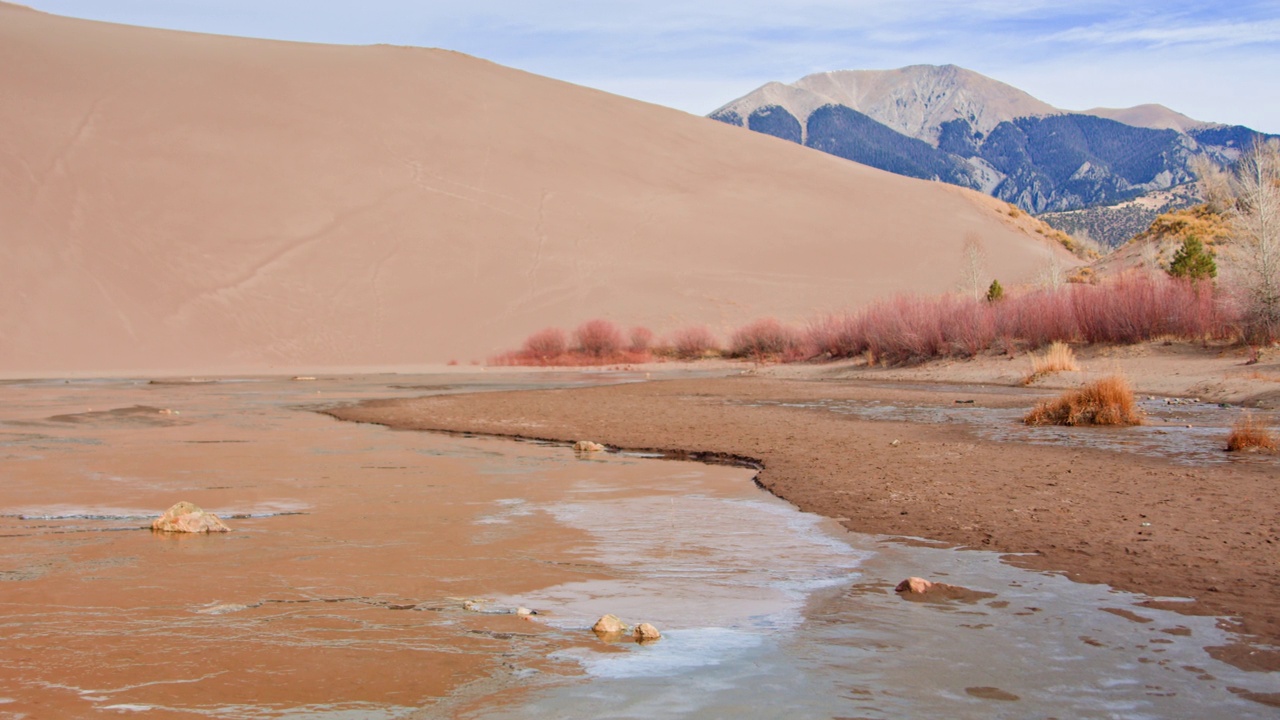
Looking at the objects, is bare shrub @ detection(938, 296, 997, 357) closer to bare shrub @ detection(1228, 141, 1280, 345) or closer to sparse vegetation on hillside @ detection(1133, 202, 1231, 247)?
bare shrub @ detection(1228, 141, 1280, 345)

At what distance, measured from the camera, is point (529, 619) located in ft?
16.2

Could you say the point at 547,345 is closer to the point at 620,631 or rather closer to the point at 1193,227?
the point at 1193,227

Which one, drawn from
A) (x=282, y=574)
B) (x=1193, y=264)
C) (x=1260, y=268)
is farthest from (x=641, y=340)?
(x=282, y=574)

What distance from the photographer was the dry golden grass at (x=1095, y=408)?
40.3 feet

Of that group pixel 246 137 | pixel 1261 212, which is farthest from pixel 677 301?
pixel 1261 212

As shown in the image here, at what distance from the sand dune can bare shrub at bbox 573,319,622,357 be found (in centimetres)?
436

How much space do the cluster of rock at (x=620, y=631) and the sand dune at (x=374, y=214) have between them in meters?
30.2

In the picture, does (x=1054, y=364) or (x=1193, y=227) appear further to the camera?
(x=1193, y=227)

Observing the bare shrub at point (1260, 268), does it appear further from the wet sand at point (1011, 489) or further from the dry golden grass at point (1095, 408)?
the dry golden grass at point (1095, 408)

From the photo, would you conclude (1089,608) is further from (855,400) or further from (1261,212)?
(1261,212)

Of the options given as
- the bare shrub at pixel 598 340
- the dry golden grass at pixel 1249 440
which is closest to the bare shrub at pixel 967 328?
the bare shrub at pixel 598 340

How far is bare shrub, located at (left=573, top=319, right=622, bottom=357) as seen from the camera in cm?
3431

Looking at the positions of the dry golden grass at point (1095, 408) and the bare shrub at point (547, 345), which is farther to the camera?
the bare shrub at point (547, 345)

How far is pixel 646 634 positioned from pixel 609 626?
0.17 meters
